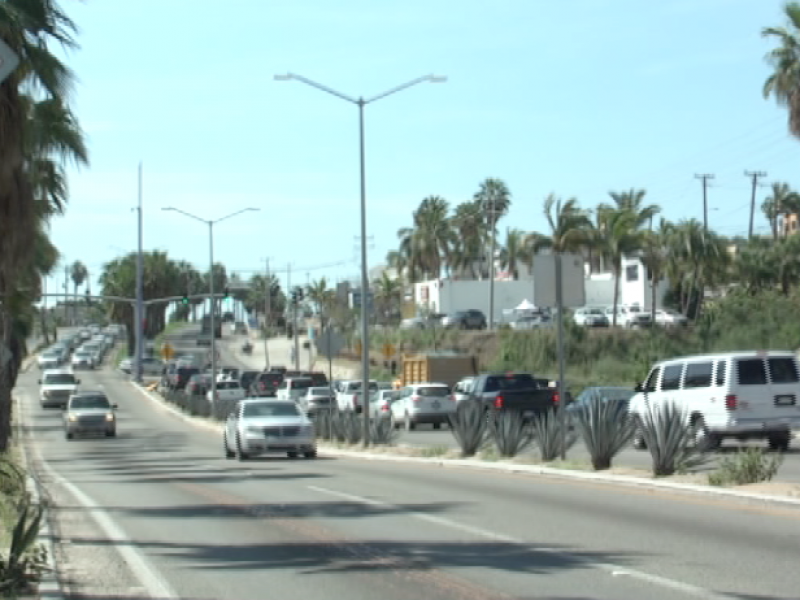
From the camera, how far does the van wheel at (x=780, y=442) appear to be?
2647 cm

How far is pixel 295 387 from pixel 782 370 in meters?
38.6

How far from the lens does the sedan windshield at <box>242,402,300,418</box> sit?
32.6m

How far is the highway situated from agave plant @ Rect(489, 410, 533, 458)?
5.79 ft

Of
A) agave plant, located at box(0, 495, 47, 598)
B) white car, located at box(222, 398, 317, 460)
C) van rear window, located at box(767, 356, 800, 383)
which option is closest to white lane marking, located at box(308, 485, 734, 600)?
agave plant, located at box(0, 495, 47, 598)

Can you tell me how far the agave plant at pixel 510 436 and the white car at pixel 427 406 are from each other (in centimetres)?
2068

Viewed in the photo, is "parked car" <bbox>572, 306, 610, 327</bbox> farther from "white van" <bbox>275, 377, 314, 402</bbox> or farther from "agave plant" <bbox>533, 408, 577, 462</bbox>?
"agave plant" <bbox>533, 408, 577, 462</bbox>

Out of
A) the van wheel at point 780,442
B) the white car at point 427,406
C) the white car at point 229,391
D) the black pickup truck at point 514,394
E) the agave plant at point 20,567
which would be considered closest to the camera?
the agave plant at point 20,567

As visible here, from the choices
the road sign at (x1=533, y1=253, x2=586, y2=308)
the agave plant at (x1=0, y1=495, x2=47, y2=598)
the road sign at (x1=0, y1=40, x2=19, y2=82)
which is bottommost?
the agave plant at (x1=0, y1=495, x2=47, y2=598)

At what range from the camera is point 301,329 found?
495 feet

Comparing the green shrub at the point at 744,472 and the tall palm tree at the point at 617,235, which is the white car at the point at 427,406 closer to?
the green shrub at the point at 744,472

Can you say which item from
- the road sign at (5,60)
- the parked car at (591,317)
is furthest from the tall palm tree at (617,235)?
the road sign at (5,60)

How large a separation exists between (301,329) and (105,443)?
105 meters

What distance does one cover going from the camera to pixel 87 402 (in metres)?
51.2

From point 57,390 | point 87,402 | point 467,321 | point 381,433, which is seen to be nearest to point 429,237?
point 467,321
